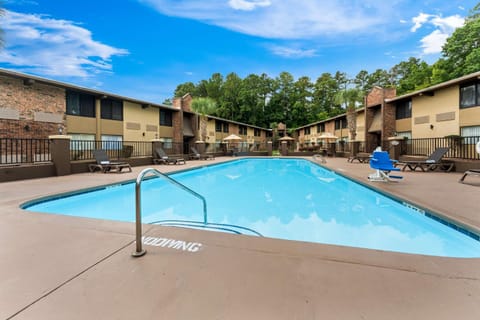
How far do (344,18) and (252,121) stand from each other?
28117 millimetres

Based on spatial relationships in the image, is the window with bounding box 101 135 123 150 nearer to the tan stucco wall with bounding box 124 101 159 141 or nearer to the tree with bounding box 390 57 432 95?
the tan stucco wall with bounding box 124 101 159 141

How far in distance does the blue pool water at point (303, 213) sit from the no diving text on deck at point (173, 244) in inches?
71.0

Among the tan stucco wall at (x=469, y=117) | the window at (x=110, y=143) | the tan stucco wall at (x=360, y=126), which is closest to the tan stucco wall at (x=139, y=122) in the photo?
the window at (x=110, y=143)

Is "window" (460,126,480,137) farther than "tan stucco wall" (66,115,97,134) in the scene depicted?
No

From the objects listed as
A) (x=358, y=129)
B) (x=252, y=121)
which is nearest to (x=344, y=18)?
(x=358, y=129)

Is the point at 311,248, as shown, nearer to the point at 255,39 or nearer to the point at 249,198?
the point at 249,198

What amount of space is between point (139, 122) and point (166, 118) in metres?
3.35

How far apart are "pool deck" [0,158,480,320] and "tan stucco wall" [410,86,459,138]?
52.0 feet

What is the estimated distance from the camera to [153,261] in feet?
8.05

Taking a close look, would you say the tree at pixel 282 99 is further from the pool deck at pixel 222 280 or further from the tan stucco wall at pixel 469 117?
the pool deck at pixel 222 280

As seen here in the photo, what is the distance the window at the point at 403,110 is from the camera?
58.7 feet

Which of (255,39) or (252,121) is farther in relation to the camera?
(252,121)

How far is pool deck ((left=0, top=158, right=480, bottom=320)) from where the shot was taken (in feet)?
5.63

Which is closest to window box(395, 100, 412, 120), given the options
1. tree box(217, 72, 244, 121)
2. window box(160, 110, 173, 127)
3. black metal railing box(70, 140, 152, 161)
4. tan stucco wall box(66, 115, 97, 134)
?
black metal railing box(70, 140, 152, 161)
